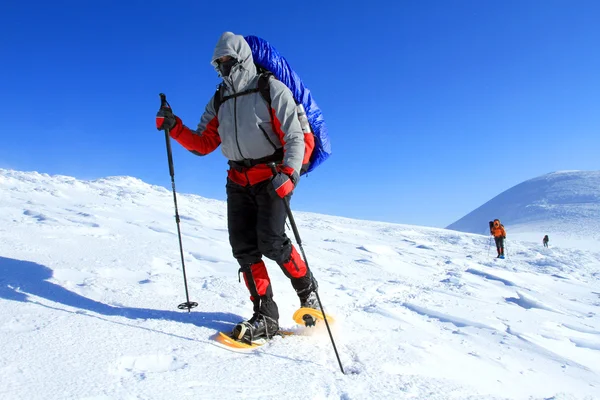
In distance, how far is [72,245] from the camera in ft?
16.1

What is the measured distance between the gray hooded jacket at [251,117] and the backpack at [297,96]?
12 centimetres

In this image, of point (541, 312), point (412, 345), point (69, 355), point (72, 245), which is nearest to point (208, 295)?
point (69, 355)

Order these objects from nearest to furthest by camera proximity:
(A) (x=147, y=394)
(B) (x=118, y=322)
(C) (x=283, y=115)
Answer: (A) (x=147, y=394) < (B) (x=118, y=322) < (C) (x=283, y=115)

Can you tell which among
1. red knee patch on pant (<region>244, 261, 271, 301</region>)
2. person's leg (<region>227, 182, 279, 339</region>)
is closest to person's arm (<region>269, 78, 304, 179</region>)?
person's leg (<region>227, 182, 279, 339</region>)

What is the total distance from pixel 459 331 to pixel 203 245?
469 centimetres

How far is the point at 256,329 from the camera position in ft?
9.31

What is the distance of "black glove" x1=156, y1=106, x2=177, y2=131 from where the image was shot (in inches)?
127

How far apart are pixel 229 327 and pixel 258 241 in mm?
707

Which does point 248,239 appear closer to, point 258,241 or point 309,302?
point 258,241

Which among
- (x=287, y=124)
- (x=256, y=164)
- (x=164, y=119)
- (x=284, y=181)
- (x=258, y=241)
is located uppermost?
(x=164, y=119)

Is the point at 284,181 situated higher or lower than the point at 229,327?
higher

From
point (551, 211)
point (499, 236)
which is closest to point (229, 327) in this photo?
point (499, 236)

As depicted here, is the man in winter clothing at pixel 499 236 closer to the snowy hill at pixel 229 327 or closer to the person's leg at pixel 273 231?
the snowy hill at pixel 229 327

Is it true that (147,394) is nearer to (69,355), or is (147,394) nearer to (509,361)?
(69,355)
